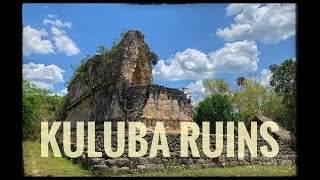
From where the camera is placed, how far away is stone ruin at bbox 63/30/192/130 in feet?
55.6

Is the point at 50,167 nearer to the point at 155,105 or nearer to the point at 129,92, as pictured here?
the point at 129,92

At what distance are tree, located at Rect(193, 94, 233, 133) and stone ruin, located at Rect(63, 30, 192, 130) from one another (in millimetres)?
16018

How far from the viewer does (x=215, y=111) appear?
120 feet

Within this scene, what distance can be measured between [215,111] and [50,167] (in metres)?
27.0

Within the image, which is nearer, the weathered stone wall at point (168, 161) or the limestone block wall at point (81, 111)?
the weathered stone wall at point (168, 161)

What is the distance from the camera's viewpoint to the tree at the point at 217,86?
4278cm

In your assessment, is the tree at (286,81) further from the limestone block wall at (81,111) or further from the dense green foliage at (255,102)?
the limestone block wall at (81,111)

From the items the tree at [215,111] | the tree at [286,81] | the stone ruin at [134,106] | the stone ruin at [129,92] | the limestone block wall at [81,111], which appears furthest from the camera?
the tree at [215,111]

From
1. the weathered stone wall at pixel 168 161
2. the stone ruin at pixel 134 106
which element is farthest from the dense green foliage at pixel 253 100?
the weathered stone wall at pixel 168 161

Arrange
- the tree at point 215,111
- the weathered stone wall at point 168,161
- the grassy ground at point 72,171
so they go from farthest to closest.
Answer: the tree at point 215,111 < the weathered stone wall at point 168,161 < the grassy ground at point 72,171

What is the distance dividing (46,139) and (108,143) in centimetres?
869

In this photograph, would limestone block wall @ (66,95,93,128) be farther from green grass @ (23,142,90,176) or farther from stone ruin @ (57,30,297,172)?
green grass @ (23,142,90,176)

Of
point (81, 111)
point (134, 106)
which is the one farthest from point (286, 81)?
point (134, 106)

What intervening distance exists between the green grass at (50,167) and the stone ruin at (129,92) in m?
4.38
